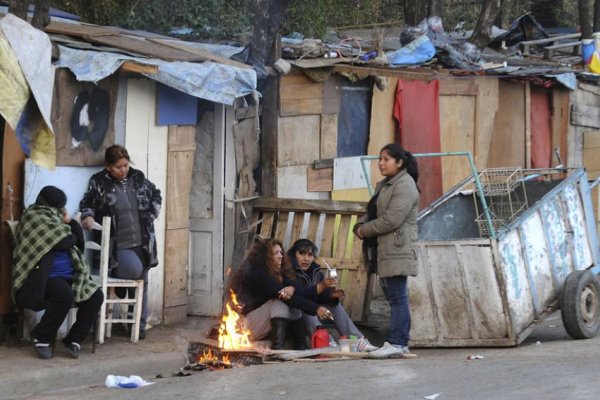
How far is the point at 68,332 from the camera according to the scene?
29.7 feet

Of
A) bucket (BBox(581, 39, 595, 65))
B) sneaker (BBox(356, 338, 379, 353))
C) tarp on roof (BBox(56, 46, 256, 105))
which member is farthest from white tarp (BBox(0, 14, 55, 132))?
bucket (BBox(581, 39, 595, 65))

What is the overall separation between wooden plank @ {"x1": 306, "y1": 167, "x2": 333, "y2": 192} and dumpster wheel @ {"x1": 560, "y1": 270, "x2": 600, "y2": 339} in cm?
333

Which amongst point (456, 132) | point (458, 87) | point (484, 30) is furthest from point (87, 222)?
point (484, 30)

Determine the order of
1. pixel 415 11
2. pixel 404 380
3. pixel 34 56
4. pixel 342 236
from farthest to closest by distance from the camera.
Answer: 1. pixel 415 11
2. pixel 342 236
3. pixel 34 56
4. pixel 404 380

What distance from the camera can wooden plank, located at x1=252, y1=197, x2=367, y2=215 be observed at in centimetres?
1109

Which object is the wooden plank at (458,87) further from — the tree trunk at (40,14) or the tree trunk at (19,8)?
the tree trunk at (19,8)

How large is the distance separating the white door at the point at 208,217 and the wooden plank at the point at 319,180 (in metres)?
1.34

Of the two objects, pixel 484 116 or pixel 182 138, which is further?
pixel 484 116

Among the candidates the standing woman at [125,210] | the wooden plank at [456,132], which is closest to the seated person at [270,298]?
the standing woman at [125,210]

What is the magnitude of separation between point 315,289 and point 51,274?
8.07ft

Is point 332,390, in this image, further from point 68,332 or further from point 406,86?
point 406,86

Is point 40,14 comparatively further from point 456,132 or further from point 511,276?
point 456,132

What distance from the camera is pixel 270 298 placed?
9.64m

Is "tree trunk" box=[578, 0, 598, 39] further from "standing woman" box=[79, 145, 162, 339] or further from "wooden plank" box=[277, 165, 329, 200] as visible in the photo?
"standing woman" box=[79, 145, 162, 339]
